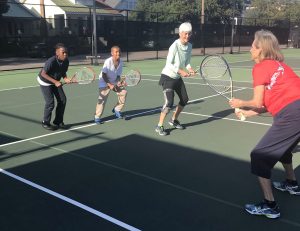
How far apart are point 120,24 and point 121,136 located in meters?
20.4

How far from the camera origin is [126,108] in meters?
9.55

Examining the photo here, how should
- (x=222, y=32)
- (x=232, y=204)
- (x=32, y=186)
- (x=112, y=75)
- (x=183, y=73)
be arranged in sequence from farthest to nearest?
(x=222, y=32) < (x=112, y=75) < (x=183, y=73) < (x=32, y=186) < (x=232, y=204)

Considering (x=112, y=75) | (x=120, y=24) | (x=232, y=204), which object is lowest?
(x=232, y=204)

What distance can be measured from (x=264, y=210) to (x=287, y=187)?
0.74 metres

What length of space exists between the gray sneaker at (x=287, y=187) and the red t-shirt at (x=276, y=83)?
1.22m

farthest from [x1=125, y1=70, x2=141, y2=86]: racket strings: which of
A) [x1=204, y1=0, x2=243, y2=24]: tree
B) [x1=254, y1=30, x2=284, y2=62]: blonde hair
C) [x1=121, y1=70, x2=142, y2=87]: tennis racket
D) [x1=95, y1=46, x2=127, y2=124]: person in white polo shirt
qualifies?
[x1=204, y1=0, x2=243, y2=24]: tree

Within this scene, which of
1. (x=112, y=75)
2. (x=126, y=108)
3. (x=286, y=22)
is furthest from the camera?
(x=286, y=22)

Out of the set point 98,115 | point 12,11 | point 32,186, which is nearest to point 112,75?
point 98,115

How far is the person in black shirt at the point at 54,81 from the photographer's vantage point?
23.2ft

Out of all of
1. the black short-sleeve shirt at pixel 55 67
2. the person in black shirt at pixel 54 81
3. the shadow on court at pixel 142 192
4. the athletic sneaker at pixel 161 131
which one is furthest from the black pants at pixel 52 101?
the athletic sneaker at pixel 161 131

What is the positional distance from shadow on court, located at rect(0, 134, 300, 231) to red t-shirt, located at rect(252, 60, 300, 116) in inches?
46.9

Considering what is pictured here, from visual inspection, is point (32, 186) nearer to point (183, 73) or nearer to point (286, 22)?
point (183, 73)

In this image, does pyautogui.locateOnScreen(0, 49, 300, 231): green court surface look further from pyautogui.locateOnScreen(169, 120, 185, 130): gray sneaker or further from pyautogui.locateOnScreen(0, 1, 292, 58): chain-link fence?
pyautogui.locateOnScreen(0, 1, 292, 58): chain-link fence

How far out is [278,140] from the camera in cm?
375
